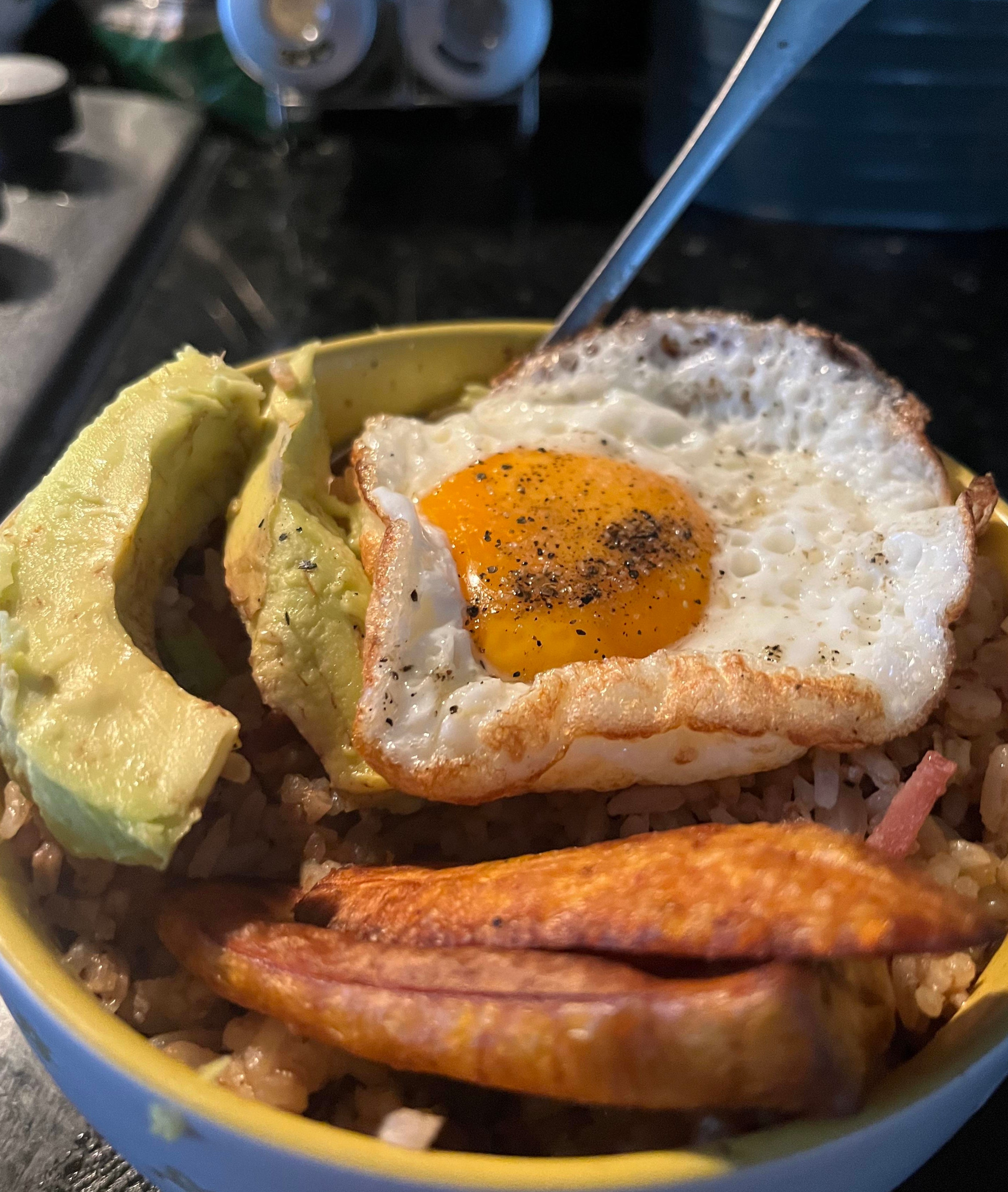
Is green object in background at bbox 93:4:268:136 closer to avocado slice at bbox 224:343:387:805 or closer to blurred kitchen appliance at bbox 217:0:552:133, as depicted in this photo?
blurred kitchen appliance at bbox 217:0:552:133

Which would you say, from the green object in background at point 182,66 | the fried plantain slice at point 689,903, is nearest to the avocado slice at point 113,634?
the fried plantain slice at point 689,903

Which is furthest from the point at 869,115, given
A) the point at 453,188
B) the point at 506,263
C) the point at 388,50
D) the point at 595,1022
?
the point at 595,1022

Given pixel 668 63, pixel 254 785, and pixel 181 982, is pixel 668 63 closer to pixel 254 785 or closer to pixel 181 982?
pixel 254 785

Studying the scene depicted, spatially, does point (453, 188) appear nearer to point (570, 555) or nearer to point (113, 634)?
point (570, 555)

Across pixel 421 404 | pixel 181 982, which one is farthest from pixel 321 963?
pixel 421 404

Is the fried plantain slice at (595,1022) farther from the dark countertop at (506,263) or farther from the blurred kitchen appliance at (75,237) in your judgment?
the dark countertop at (506,263)
